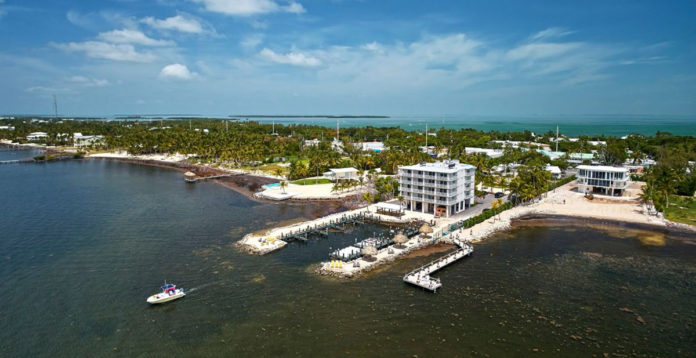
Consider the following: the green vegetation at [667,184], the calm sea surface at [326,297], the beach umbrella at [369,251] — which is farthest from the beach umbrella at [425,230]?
the green vegetation at [667,184]

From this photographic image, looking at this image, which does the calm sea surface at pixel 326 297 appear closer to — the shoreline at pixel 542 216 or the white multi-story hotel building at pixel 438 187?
the shoreline at pixel 542 216

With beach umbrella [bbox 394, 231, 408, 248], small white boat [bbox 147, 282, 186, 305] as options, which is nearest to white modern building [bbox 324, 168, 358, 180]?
beach umbrella [bbox 394, 231, 408, 248]

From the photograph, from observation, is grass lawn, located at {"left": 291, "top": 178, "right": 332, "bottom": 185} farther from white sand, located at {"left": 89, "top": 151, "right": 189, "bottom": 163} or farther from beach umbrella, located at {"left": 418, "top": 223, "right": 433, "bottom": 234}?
white sand, located at {"left": 89, "top": 151, "right": 189, "bottom": 163}

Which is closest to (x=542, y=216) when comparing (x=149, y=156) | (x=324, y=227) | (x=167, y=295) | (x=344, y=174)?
(x=324, y=227)

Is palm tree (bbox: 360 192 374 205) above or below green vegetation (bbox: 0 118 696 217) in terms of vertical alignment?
below

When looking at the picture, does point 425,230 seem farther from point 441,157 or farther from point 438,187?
point 441,157

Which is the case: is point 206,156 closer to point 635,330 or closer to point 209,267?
point 209,267
